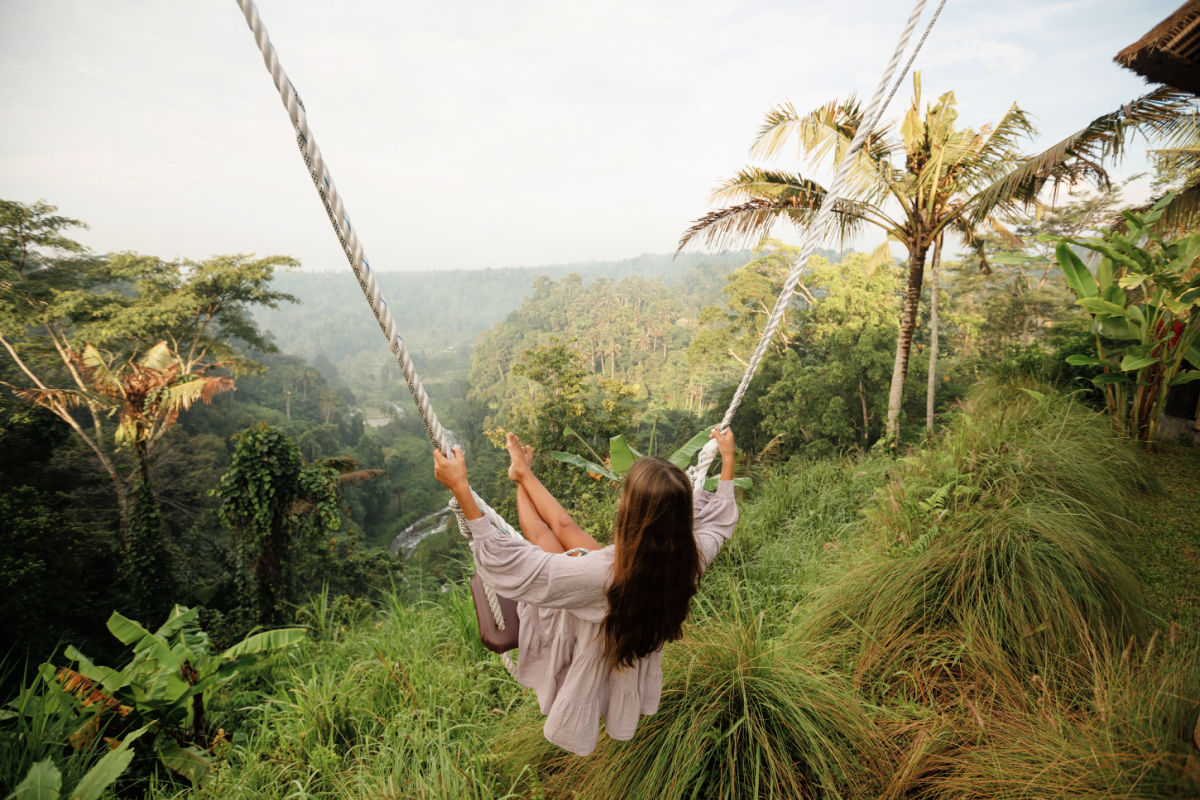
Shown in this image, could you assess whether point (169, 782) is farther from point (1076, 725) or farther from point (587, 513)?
point (587, 513)

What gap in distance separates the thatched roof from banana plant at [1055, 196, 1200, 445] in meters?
0.62

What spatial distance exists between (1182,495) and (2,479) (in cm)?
1265

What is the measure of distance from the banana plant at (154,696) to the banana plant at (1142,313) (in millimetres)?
4650

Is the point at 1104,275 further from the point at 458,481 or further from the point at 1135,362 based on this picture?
the point at 458,481

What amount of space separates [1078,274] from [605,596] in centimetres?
340

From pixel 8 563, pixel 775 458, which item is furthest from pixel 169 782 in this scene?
pixel 775 458

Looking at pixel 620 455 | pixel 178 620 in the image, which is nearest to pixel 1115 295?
pixel 620 455

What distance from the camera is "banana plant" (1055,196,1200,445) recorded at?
2.50 meters

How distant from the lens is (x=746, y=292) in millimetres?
16328

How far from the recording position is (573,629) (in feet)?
3.82

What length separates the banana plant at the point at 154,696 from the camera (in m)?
2.23

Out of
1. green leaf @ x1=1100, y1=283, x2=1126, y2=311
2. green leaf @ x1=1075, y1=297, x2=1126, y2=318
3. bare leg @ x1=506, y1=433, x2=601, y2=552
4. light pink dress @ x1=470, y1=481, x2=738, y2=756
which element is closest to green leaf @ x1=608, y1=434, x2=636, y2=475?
bare leg @ x1=506, y1=433, x2=601, y2=552

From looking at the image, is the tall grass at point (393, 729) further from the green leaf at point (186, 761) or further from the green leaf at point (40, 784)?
the green leaf at point (40, 784)

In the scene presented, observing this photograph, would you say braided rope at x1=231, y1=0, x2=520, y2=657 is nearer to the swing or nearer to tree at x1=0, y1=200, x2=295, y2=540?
the swing
